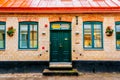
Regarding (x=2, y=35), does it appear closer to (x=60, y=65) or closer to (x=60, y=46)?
(x=60, y=46)

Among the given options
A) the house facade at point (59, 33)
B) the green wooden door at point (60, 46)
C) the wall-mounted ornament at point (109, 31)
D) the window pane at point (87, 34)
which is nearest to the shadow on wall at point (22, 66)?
the house facade at point (59, 33)

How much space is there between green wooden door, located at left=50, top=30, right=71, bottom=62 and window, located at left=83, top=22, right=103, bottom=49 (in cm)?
118

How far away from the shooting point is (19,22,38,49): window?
13.7 meters

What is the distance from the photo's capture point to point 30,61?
44.0 ft

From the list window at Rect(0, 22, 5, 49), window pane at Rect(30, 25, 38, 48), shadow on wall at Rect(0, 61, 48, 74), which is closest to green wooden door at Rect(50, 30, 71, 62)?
shadow on wall at Rect(0, 61, 48, 74)

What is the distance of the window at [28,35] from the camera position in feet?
44.9

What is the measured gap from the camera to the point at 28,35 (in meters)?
13.7

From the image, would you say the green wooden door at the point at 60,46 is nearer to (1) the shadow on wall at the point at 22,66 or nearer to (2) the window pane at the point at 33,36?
(1) the shadow on wall at the point at 22,66

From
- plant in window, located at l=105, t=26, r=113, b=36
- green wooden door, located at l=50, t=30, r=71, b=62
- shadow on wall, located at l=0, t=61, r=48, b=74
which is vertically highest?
plant in window, located at l=105, t=26, r=113, b=36

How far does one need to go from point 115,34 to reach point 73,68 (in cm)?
371

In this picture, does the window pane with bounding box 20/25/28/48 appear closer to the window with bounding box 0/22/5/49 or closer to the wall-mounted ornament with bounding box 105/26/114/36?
the window with bounding box 0/22/5/49

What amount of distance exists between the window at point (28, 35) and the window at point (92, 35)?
341cm

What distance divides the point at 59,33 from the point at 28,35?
216 cm

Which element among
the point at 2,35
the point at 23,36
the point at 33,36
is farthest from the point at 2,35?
the point at 33,36
